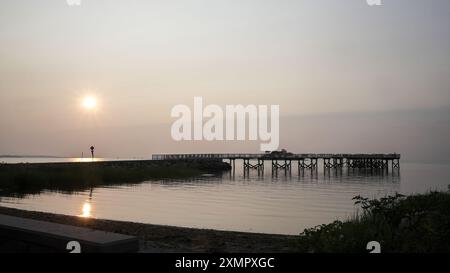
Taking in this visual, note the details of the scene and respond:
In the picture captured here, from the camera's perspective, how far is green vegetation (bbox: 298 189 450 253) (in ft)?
23.6

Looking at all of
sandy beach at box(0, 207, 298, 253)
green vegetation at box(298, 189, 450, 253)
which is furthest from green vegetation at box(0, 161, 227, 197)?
green vegetation at box(298, 189, 450, 253)

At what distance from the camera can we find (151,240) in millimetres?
10617

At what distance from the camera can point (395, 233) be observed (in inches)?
323

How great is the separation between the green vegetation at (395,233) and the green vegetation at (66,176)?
1073 inches

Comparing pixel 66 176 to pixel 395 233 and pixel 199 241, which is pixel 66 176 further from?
pixel 395 233

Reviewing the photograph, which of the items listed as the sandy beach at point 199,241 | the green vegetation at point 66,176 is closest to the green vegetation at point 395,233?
the sandy beach at point 199,241

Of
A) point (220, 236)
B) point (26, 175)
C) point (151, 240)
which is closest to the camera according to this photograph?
point (151, 240)

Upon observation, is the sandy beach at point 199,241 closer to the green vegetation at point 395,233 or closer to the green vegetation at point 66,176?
the green vegetation at point 395,233

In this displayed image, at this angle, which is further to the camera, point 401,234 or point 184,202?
point 184,202

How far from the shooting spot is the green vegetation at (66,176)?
116 ft
